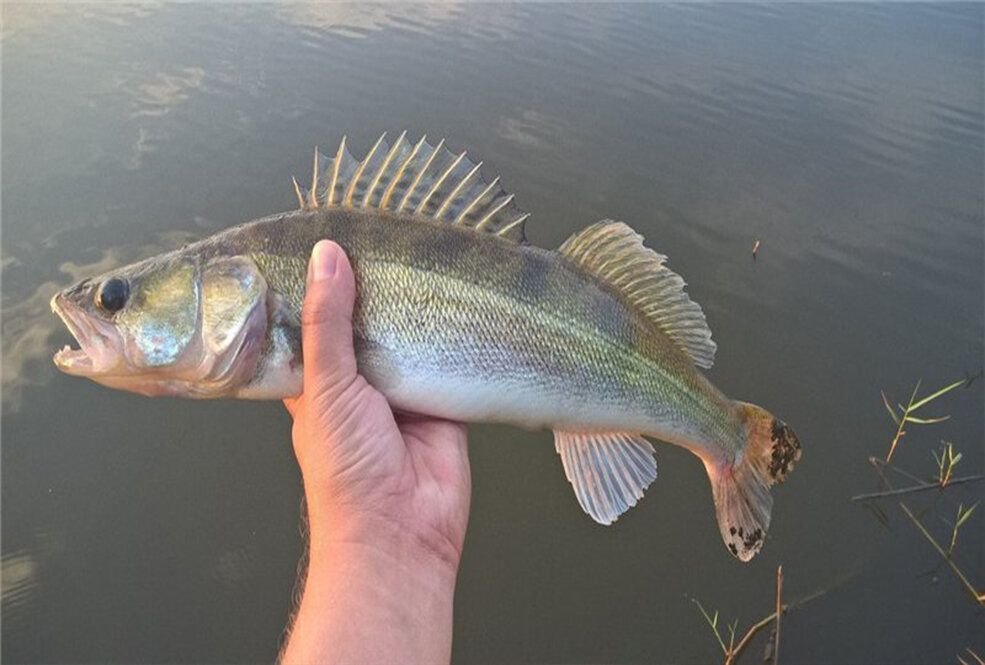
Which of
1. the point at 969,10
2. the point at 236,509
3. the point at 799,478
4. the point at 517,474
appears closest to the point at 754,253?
the point at 799,478

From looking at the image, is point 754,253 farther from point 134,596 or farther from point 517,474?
point 134,596

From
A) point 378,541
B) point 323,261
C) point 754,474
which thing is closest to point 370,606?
point 378,541

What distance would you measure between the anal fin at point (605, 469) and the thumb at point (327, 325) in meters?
0.86

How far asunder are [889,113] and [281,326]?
29.1 ft

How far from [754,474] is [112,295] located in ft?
7.38

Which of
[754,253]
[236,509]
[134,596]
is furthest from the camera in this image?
[754,253]

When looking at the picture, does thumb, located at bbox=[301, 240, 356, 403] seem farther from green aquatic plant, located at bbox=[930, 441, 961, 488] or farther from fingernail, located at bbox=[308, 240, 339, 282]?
green aquatic plant, located at bbox=[930, 441, 961, 488]

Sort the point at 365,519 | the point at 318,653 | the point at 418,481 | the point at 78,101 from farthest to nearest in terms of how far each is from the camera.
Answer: the point at 78,101 < the point at 418,481 < the point at 365,519 < the point at 318,653

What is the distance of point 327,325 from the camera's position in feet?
7.58

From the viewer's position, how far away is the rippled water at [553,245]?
14.4 ft

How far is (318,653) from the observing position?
1975mm

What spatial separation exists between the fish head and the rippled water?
94.8 inches

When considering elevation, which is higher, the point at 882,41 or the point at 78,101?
the point at 882,41

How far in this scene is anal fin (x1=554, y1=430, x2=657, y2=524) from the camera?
2.77 metres
